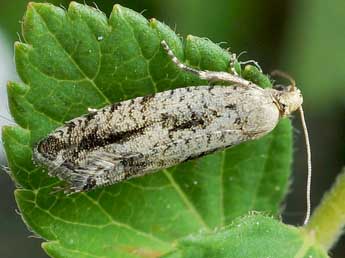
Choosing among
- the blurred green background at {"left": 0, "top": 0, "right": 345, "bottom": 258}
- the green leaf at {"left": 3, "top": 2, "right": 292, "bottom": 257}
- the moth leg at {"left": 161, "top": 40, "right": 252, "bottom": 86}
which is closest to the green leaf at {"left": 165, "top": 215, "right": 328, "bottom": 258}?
the green leaf at {"left": 3, "top": 2, "right": 292, "bottom": 257}

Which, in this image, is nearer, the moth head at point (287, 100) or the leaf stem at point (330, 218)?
the leaf stem at point (330, 218)

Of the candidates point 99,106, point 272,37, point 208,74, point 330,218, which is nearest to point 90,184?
point 99,106

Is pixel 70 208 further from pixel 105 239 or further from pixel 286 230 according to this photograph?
pixel 286 230

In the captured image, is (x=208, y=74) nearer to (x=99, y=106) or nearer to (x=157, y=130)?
(x=157, y=130)

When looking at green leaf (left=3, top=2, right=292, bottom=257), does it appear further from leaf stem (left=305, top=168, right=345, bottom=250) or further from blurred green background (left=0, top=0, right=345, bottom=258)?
blurred green background (left=0, top=0, right=345, bottom=258)

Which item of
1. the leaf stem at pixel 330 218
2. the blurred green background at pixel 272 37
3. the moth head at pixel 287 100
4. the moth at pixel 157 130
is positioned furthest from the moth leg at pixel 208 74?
the blurred green background at pixel 272 37

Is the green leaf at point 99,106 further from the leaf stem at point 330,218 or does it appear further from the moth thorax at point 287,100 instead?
the leaf stem at point 330,218

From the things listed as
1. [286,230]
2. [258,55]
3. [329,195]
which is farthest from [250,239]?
[258,55]
